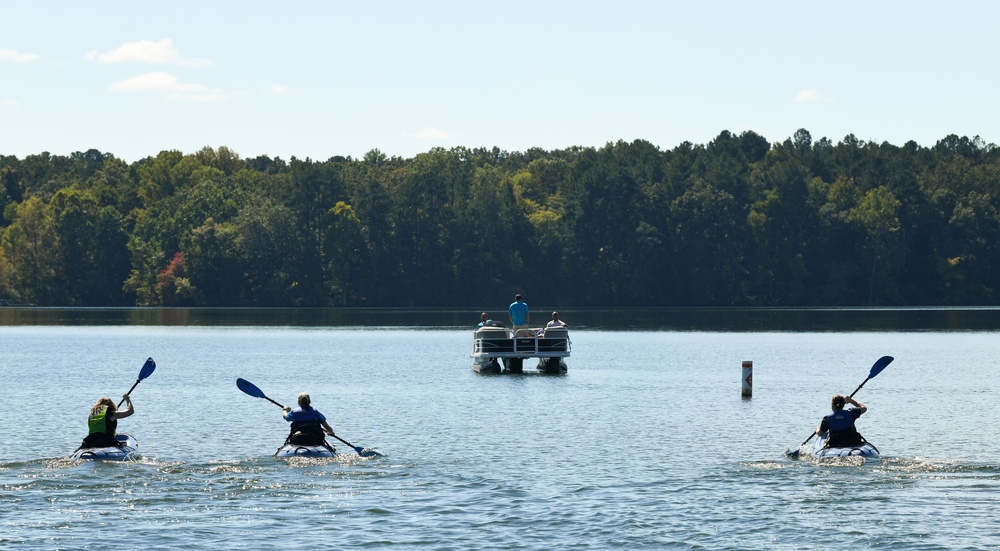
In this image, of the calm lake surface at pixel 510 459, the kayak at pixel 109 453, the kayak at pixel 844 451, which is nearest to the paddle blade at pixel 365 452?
the calm lake surface at pixel 510 459

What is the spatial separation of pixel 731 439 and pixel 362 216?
449 ft

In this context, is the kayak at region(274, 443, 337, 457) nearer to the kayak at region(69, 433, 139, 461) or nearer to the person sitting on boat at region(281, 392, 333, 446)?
the person sitting on boat at region(281, 392, 333, 446)

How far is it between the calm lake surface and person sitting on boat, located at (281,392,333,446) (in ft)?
1.82

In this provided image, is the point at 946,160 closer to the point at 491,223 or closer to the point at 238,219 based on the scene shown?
the point at 491,223

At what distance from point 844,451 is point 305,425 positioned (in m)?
11.1

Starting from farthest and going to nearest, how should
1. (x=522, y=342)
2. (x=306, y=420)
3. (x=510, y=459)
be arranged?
(x=522, y=342) < (x=510, y=459) < (x=306, y=420)

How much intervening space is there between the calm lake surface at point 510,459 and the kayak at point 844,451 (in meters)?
0.33

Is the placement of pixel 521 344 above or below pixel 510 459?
above

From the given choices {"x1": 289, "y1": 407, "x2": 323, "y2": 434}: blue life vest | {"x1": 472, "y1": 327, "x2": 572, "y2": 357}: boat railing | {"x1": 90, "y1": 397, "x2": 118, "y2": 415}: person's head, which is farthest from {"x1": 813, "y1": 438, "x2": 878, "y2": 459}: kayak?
{"x1": 472, "y1": 327, "x2": 572, "y2": 357}: boat railing

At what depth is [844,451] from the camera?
29.4m

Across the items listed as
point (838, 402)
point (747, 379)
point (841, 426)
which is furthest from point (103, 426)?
point (747, 379)

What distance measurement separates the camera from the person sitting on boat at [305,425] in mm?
29906

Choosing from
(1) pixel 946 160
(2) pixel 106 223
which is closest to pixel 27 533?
(2) pixel 106 223

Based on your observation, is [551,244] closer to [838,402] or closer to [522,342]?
[522,342]
